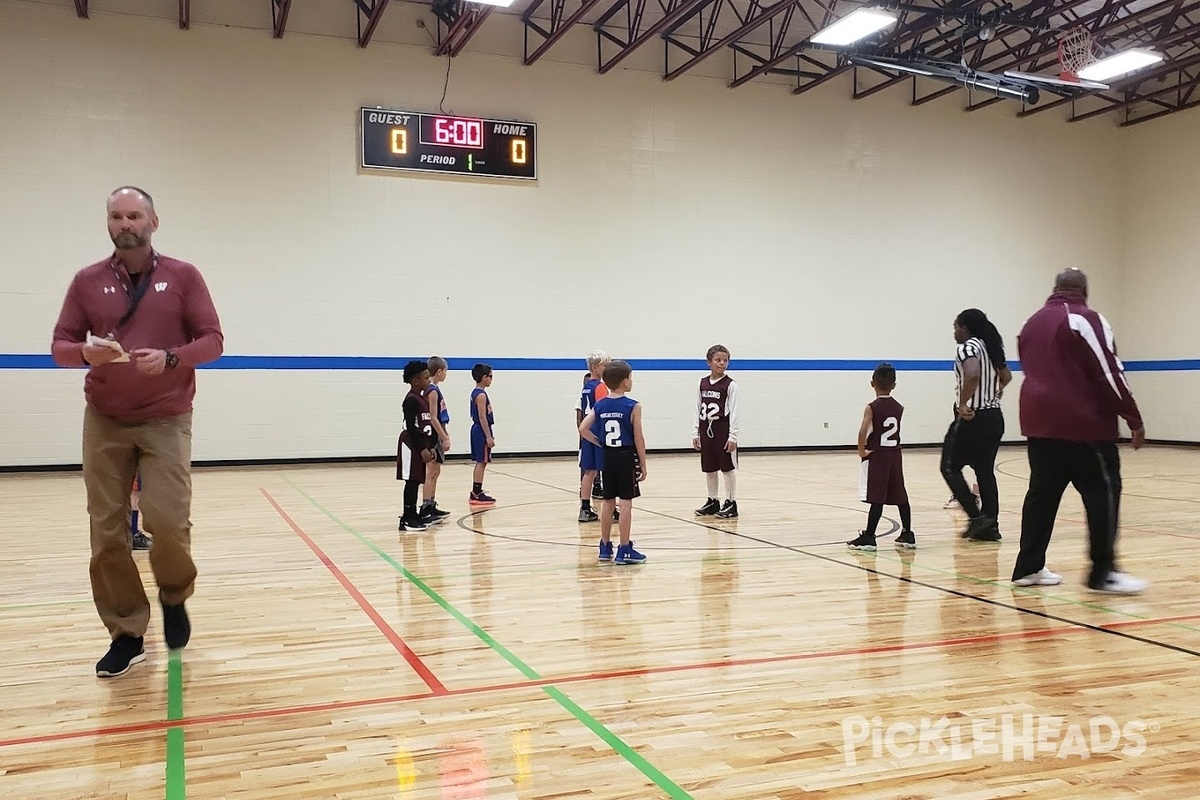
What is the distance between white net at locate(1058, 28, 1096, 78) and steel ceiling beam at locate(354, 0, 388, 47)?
10.1 m

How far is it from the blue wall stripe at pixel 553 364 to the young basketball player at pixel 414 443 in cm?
690

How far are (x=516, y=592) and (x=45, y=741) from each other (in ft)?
8.77

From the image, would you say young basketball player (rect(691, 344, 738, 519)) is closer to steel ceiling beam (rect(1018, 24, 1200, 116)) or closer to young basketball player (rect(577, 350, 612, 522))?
young basketball player (rect(577, 350, 612, 522))

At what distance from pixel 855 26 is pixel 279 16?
7.98 meters

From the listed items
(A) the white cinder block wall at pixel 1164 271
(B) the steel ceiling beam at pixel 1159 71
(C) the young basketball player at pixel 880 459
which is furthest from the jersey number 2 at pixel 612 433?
(A) the white cinder block wall at pixel 1164 271

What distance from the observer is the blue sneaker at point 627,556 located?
624 cm

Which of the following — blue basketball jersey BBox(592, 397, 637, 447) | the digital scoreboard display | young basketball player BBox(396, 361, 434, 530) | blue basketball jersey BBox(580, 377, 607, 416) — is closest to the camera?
blue basketball jersey BBox(592, 397, 637, 447)

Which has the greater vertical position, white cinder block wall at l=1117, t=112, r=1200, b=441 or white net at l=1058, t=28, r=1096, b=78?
white net at l=1058, t=28, r=1096, b=78

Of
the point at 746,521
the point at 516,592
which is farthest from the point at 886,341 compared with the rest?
the point at 516,592

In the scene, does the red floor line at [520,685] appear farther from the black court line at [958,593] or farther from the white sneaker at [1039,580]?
the white sneaker at [1039,580]

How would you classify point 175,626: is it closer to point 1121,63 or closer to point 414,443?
point 414,443

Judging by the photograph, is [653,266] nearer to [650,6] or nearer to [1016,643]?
[650,6]

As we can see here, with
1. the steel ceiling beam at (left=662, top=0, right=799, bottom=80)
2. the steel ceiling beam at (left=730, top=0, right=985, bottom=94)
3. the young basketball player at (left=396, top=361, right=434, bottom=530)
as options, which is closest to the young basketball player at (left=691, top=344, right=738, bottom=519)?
the young basketball player at (left=396, top=361, right=434, bottom=530)

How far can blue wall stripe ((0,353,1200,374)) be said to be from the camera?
45.2 ft
